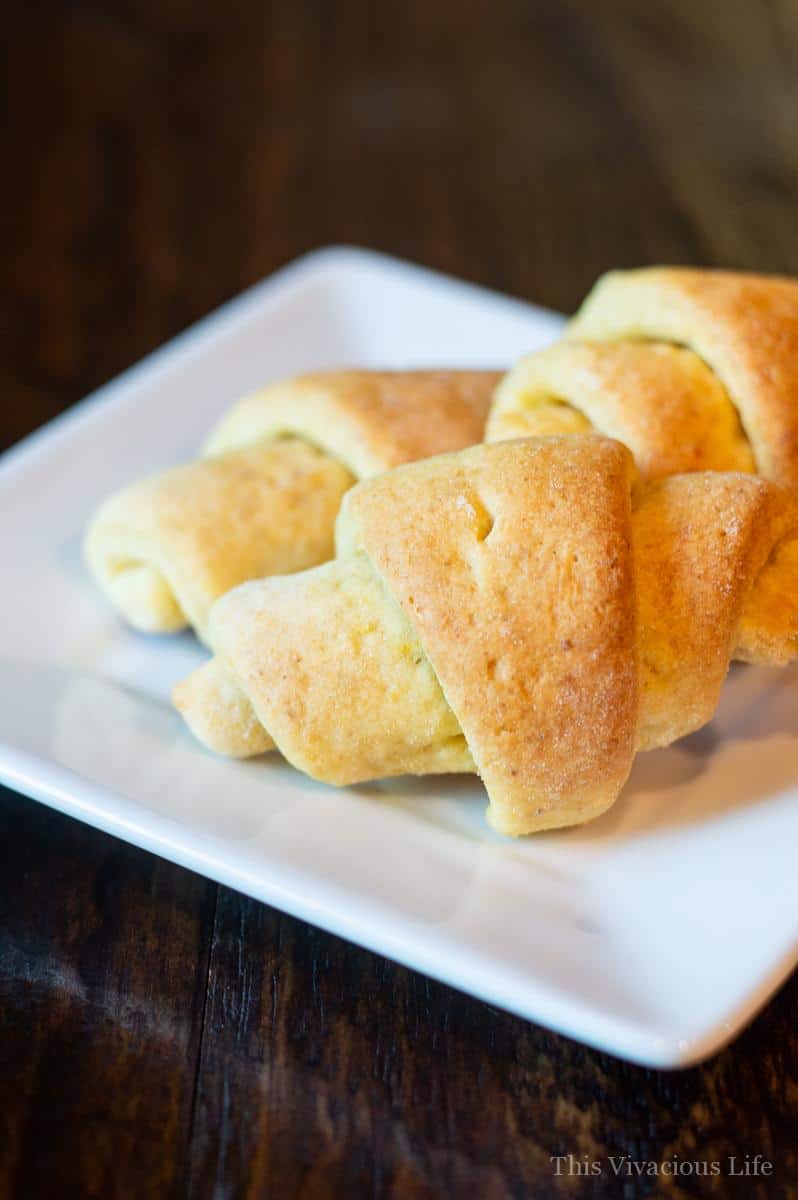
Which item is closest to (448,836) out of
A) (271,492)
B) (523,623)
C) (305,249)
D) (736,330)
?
(523,623)

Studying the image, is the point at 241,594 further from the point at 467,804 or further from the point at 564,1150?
the point at 564,1150

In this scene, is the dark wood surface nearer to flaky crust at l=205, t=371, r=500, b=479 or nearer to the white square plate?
the white square plate

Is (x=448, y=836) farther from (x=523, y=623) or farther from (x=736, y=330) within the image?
(x=736, y=330)

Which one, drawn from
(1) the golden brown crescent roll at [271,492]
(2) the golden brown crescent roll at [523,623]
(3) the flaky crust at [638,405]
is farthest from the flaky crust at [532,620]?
(1) the golden brown crescent roll at [271,492]

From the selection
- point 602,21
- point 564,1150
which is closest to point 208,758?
point 564,1150

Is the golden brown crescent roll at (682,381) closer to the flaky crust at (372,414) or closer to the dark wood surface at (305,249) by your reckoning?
the flaky crust at (372,414)

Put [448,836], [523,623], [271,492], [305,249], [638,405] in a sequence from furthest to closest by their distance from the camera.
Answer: [305,249], [271,492], [638,405], [448,836], [523,623]

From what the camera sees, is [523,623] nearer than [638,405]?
Yes
